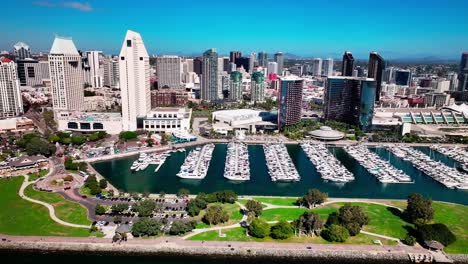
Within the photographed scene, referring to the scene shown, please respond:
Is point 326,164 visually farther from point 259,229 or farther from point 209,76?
point 209,76

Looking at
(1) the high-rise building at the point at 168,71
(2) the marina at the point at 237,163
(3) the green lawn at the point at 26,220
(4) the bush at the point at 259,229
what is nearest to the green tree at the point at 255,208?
(4) the bush at the point at 259,229

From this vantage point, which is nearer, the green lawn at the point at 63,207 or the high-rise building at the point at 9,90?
the green lawn at the point at 63,207

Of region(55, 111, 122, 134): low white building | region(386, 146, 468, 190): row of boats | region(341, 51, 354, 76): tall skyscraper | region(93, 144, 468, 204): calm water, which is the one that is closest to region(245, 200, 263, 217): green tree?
region(93, 144, 468, 204): calm water

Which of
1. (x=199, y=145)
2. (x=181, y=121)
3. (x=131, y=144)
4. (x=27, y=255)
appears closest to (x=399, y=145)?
(x=199, y=145)

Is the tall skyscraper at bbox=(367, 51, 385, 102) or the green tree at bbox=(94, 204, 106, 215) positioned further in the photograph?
the tall skyscraper at bbox=(367, 51, 385, 102)

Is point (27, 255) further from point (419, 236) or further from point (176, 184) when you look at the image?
point (419, 236)

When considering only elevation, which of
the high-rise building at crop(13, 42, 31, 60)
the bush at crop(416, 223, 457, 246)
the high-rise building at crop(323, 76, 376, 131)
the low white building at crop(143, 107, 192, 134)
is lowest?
the bush at crop(416, 223, 457, 246)

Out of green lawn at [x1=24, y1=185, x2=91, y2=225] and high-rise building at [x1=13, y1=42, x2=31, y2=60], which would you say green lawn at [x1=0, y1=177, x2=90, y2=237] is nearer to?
green lawn at [x1=24, y1=185, x2=91, y2=225]

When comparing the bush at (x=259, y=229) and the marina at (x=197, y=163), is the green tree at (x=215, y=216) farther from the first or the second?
the marina at (x=197, y=163)
